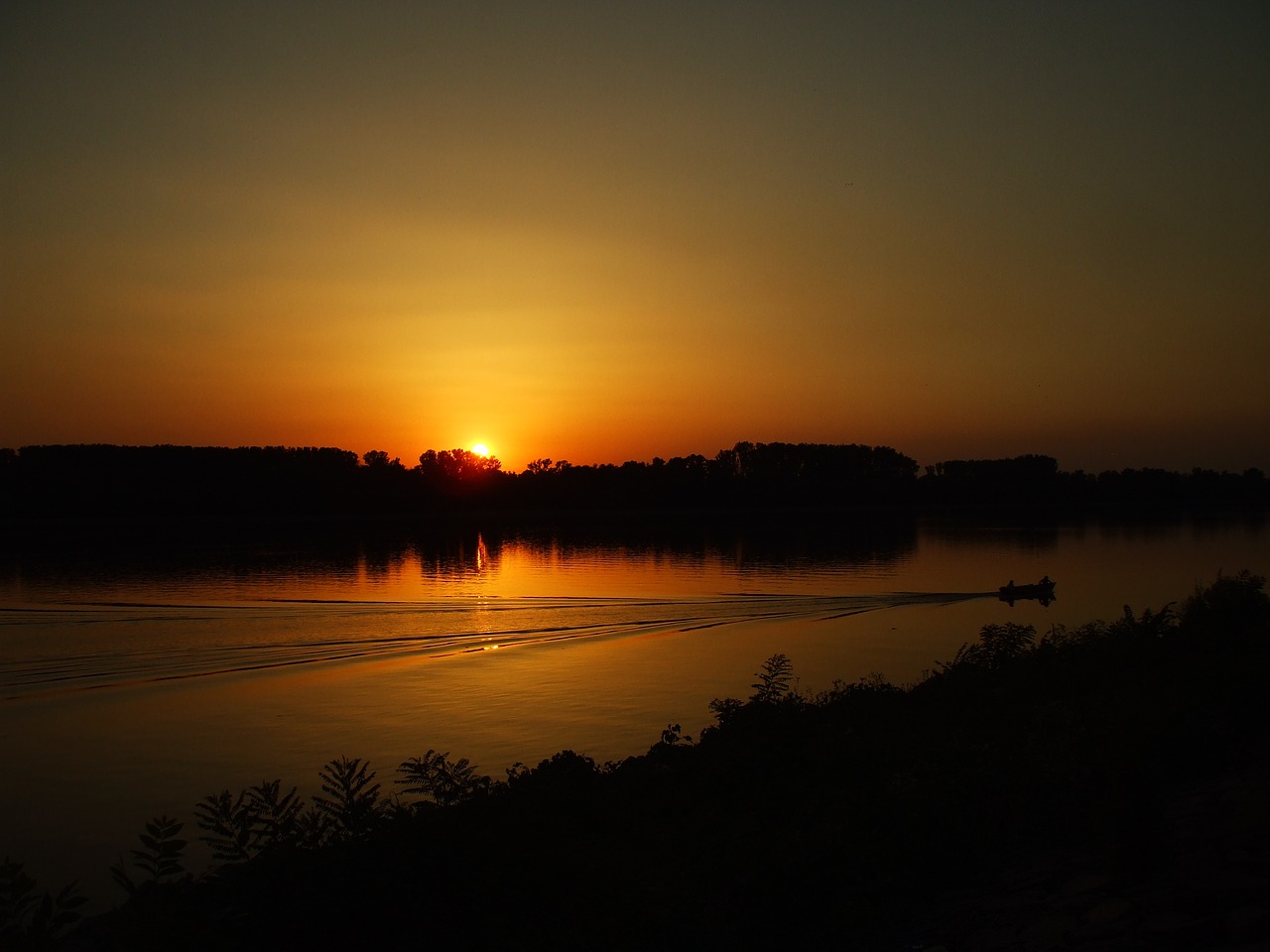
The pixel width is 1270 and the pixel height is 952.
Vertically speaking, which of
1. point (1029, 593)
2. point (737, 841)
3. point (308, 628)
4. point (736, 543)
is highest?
point (736, 543)

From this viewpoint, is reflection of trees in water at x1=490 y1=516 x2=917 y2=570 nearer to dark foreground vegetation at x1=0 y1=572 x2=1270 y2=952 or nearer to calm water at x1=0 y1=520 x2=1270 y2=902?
calm water at x1=0 y1=520 x2=1270 y2=902

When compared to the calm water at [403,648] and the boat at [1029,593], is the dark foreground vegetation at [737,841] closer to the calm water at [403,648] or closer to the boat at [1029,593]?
the calm water at [403,648]

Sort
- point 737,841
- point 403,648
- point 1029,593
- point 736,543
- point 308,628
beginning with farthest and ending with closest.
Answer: point 736,543
point 1029,593
point 308,628
point 403,648
point 737,841

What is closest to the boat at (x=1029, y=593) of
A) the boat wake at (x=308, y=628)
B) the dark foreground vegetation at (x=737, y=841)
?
the boat wake at (x=308, y=628)

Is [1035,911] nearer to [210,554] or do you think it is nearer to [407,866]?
[407,866]

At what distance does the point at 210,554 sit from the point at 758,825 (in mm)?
66952

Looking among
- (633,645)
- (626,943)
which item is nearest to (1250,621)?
(626,943)

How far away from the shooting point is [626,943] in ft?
24.0

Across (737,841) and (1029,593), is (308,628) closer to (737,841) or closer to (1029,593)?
(737,841)

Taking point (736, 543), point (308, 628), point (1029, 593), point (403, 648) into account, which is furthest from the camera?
point (736, 543)

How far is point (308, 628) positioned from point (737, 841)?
2949cm

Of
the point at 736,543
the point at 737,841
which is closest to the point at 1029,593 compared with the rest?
the point at 737,841

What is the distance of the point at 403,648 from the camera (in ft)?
104

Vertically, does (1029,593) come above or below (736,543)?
below
